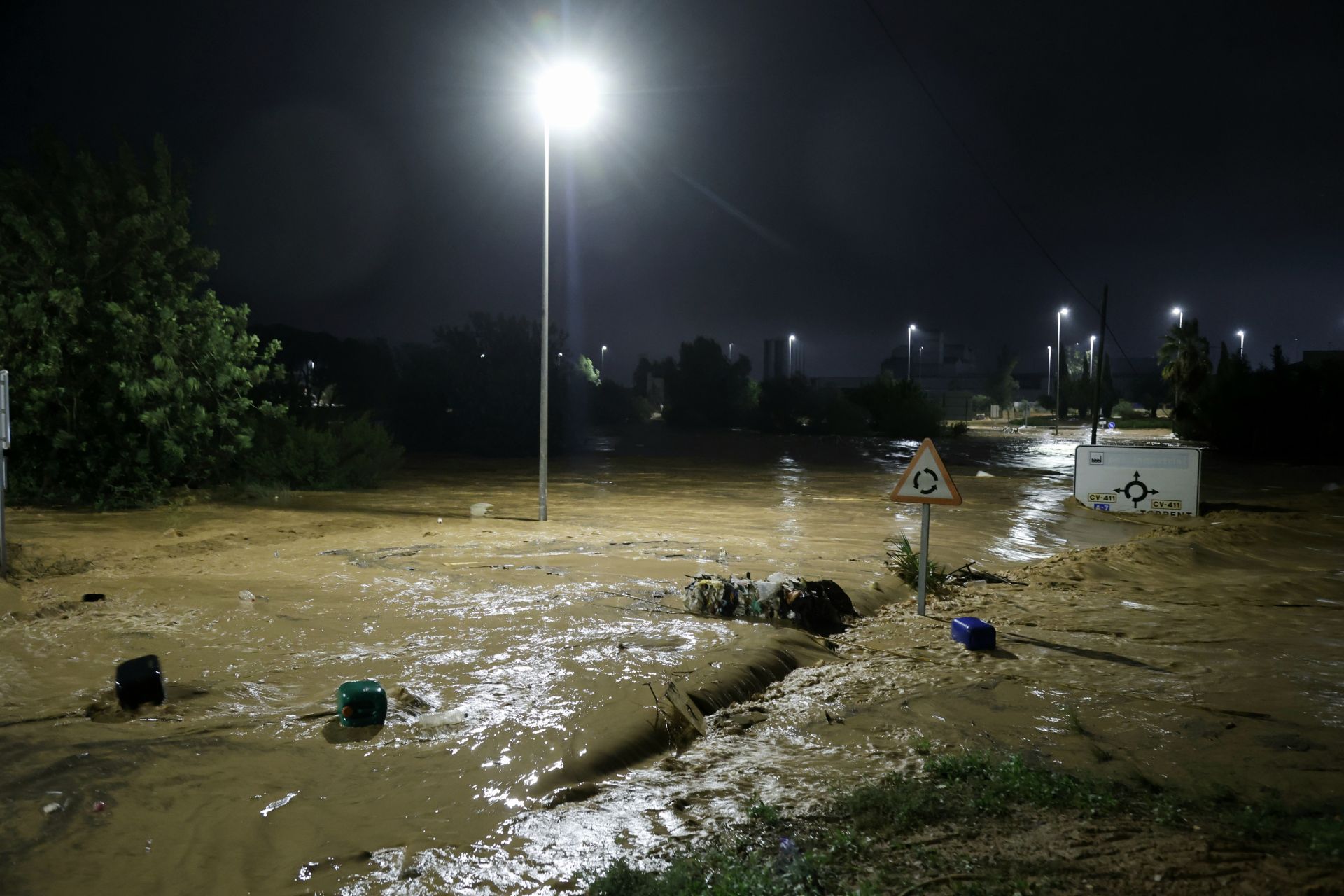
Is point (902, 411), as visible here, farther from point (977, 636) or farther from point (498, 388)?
point (977, 636)

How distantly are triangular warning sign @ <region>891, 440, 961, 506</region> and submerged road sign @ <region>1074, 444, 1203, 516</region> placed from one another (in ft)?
21.5

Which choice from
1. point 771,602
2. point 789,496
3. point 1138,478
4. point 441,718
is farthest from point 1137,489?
point 441,718

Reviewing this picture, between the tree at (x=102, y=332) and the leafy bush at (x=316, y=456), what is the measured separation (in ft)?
8.57

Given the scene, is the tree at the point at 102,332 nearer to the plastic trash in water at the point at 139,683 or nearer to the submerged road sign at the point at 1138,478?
the plastic trash in water at the point at 139,683

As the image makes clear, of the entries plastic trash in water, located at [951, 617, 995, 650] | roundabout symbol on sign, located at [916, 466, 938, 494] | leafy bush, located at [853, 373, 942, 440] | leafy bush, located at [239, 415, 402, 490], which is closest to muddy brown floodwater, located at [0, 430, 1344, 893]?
plastic trash in water, located at [951, 617, 995, 650]

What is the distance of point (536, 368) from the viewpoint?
44344 millimetres

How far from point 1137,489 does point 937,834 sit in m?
12.9

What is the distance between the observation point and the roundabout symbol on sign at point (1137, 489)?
15.2m

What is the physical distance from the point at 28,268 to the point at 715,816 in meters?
→ 19.7

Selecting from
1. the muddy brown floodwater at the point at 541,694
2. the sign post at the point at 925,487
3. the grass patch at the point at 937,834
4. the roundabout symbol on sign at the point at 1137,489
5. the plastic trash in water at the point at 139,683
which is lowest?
the muddy brown floodwater at the point at 541,694

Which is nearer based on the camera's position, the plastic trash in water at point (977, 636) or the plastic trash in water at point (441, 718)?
the plastic trash in water at point (441, 718)

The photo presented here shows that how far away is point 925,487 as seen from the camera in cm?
935

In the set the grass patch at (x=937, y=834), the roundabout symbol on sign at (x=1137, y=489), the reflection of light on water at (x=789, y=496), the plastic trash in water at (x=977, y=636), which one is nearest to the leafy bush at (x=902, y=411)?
the reflection of light on water at (x=789, y=496)

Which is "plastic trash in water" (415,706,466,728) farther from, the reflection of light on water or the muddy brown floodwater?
the reflection of light on water
